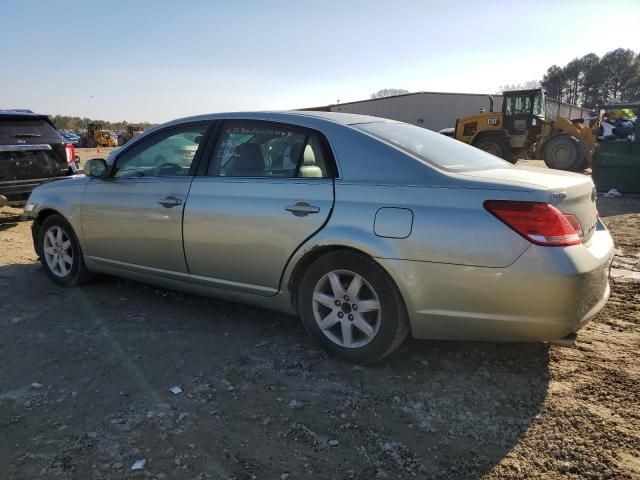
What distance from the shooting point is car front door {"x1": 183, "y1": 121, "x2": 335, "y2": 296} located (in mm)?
3320

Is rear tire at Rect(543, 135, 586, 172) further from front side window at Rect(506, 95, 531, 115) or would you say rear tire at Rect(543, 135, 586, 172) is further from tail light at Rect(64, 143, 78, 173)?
tail light at Rect(64, 143, 78, 173)

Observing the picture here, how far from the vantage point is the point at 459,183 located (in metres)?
2.87

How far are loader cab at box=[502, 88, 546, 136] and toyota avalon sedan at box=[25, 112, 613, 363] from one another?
14.3 metres

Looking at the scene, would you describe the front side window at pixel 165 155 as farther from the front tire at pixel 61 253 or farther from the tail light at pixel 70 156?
the tail light at pixel 70 156

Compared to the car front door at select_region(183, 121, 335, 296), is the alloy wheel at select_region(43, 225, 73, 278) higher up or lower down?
lower down

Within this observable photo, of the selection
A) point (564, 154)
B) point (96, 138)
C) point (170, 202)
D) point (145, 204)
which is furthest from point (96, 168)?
point (96, 138)

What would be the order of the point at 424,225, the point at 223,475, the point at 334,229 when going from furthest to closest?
the point at 334,229 → the point at 424,225 → the point at 223,475

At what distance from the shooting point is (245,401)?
2891 mm

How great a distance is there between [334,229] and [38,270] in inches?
154

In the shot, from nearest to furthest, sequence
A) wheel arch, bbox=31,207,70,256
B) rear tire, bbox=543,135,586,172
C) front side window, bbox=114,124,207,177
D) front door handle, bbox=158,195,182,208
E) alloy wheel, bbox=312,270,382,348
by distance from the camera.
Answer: alloy wheel, bbox=312,270,382,348
front door handle, bbox=158,195,182,208
front side window, bbox=114,124,207,177
wheel arch, bbox=31,207,70,256
rear tire, bbox=543,135,586,172

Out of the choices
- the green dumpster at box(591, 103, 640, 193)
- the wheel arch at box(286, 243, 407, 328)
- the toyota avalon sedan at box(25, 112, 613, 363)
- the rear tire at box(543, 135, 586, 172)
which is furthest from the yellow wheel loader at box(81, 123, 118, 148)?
the wheel arch at box(286, 243, 407, 328)

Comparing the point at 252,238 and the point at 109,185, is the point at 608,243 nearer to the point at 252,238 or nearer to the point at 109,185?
the point at 252,238

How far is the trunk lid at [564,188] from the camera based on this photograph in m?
2.78

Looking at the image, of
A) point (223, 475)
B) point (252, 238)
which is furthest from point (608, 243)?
point (223, 475)
